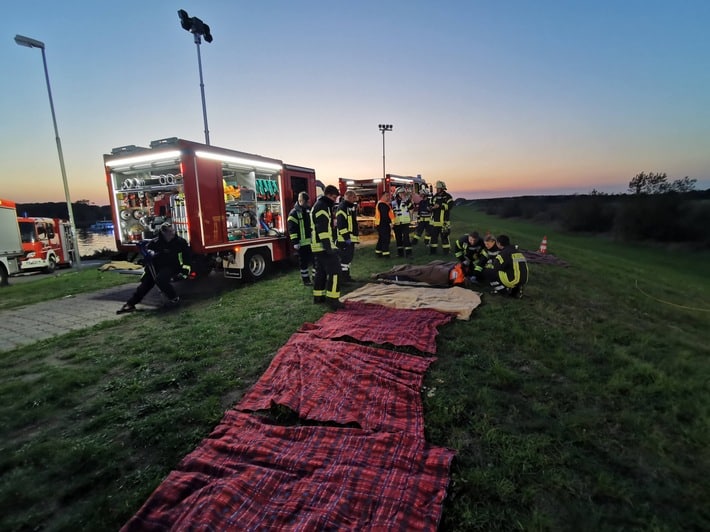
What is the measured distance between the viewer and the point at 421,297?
6223mm

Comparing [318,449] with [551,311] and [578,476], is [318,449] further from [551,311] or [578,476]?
[551,311]

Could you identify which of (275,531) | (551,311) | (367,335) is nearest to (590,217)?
(551,311)

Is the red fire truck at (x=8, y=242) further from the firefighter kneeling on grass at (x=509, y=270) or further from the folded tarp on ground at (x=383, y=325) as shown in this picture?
the firefighter kneeling on grass at (x=509, y=270)

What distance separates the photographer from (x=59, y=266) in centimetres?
1962

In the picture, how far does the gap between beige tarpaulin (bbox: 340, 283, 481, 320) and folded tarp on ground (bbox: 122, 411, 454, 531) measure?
3236 mm

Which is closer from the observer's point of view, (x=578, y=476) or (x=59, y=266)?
(x=578, y=476)

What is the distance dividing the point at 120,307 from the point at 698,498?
8.26 meters

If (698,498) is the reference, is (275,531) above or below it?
above

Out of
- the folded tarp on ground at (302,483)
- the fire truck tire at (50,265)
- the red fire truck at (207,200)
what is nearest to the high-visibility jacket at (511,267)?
the folded tarp on ground at (302,483)

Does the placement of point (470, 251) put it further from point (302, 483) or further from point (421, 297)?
point (302, 483)

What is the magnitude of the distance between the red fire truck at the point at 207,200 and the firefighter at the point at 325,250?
100 inches

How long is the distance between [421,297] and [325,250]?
1.93 metres

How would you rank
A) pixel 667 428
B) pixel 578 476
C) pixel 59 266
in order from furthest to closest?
pixel 59 266
pixel 667 428
pixel 578 476

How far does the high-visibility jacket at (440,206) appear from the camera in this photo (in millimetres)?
10102
